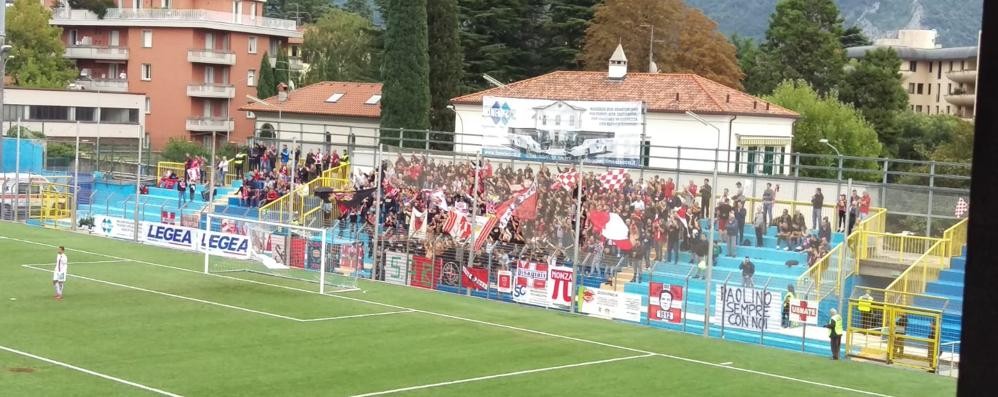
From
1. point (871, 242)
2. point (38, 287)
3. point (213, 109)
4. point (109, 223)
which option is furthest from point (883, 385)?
point (213, 109)

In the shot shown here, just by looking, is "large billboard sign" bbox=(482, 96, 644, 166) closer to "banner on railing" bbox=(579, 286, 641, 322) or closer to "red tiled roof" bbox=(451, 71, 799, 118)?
"red tiled roof" bbox=(451, 71, 799, 118)

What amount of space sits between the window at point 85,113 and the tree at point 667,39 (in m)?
31.3

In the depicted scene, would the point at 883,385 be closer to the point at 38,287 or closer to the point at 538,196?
the point at 538,196

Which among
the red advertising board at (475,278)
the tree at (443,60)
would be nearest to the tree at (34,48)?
the tree at (443,60)

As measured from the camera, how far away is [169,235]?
4256cm

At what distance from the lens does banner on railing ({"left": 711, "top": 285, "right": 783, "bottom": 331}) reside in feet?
92.3

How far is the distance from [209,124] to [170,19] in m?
8.28

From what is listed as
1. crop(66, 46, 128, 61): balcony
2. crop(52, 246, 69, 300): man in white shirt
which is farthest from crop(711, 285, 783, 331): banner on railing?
crop(66, 46, 128, 61): balcony

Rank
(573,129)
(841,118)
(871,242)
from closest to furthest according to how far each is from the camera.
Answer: (871,242) → (573,129) → (841,118)

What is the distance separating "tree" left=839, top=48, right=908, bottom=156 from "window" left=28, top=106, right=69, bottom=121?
5146cm

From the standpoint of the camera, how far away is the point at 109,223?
4619cm

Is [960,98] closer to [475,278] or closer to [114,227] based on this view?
[114,227]

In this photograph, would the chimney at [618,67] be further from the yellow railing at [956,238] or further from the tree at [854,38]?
the tree at [854,38]

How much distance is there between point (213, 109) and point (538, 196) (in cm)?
6497
